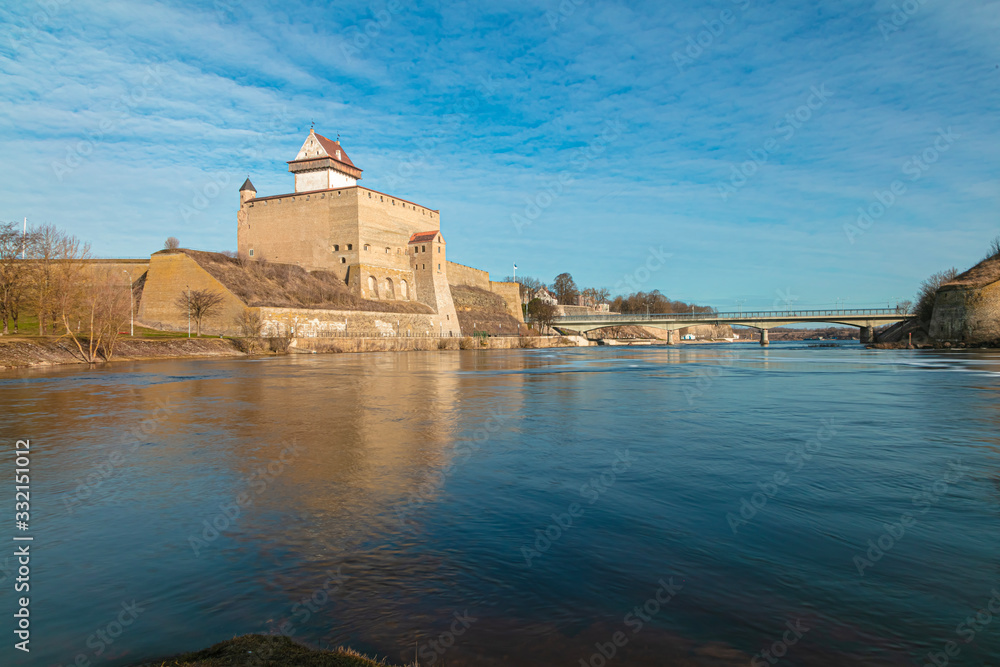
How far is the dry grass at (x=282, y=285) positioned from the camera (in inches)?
1902

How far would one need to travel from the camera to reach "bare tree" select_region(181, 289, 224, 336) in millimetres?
44688

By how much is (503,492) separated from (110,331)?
111 feet

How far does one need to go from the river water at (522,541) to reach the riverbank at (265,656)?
21 centimetres

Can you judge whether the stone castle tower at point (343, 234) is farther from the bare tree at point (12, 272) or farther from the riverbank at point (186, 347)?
the bare tree at point (12, 272)

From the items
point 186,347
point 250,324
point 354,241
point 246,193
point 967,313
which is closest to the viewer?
point 186,347

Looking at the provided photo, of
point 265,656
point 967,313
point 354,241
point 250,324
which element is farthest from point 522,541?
point 354,241

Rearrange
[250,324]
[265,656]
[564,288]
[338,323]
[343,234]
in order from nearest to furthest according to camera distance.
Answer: [265,656] < [250,324] < [338,323] < [343,234] < [564,288]

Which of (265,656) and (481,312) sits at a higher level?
(481,312)

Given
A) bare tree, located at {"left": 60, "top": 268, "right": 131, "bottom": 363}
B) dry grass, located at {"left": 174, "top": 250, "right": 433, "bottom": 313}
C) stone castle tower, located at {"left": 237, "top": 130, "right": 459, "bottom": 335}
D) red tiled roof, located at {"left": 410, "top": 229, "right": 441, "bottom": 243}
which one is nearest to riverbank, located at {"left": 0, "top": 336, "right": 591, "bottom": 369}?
bare tree, located at {"left": 60, "top": 268, "right": 131, "bottom": 363}

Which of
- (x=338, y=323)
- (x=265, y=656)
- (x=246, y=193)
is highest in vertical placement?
(x=246, y=193)

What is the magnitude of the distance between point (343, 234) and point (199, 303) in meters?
22.1

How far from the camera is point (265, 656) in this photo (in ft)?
8.41

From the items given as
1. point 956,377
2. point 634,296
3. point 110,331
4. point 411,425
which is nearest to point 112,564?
point 411,425

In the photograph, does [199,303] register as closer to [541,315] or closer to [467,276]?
[467,276]
